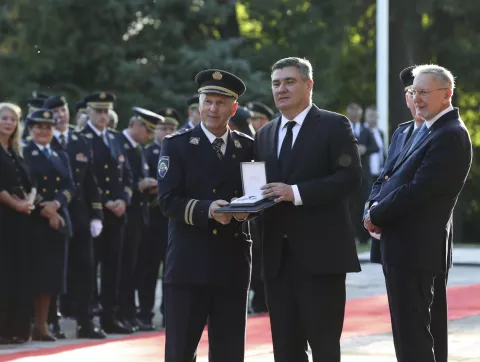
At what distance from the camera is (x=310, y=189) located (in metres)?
6.34

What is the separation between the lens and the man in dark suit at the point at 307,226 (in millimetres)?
6430

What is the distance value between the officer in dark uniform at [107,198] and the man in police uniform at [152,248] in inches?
13.0

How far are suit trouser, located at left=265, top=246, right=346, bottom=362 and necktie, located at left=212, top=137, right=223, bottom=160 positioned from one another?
616mm

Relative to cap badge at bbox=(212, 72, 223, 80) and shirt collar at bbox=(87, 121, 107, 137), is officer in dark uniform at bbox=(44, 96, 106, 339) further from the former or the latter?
cap badge at bbox=(212, 72, 223, 80)

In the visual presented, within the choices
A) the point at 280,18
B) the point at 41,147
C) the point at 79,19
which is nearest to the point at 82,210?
the point at 41,147

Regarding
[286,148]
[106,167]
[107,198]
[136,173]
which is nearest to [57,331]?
[107,198]

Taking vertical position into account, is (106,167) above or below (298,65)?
below

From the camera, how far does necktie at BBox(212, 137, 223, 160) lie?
6.57m

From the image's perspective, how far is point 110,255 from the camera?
11.2 metres

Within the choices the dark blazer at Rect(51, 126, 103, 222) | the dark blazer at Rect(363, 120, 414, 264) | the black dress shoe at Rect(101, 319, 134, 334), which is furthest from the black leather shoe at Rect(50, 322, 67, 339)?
the dark blazer at Rect(363, 120, 414, 264)

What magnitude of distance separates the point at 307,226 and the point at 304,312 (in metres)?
0.46

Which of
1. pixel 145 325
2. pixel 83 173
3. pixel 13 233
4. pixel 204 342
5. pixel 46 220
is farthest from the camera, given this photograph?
pixel 145 325

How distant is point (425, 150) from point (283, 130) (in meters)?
0.79

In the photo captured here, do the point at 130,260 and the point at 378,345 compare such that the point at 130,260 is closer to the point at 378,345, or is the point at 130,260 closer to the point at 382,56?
the point at 378,345
